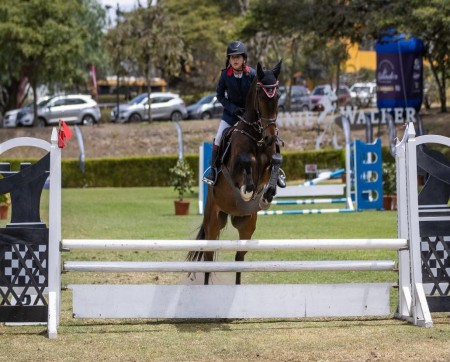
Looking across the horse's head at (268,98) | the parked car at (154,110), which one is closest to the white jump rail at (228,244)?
the horse's head at (268,98)

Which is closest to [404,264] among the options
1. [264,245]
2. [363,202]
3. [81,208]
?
[264,245]

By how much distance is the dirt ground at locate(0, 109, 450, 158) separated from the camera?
38938 mm

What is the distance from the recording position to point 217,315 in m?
7.83

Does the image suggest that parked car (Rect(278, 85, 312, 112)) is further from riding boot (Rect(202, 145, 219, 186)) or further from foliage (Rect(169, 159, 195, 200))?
riding boot (Rect(202, 145, 219, 186))

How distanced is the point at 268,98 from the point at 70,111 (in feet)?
121

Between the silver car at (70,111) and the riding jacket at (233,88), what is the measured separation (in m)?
35.5

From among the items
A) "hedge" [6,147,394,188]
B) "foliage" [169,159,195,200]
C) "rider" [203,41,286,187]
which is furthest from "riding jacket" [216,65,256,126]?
"hedge" [6,147,394,188]

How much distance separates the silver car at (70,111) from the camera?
43.7 metres

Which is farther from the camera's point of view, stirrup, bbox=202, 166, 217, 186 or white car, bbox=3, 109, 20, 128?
white car, bbox=3, 109, 20, 128

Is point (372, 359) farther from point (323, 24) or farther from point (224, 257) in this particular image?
point (323, 24)

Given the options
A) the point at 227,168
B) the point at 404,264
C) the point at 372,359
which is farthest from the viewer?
the point at 227,168

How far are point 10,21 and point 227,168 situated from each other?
34.4m

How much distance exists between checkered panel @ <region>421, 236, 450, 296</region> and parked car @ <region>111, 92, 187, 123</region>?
3742cm

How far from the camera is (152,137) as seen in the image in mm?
40156
